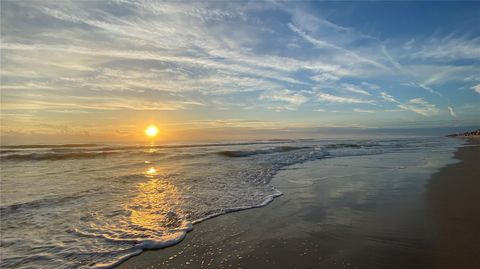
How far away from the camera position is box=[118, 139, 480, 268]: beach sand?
3.89 meters

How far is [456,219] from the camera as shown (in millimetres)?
5309

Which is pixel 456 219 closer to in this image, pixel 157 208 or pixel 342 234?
pixel 342 234

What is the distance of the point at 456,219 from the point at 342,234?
2334 millimetres

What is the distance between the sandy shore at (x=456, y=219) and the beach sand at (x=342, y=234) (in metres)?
0.01

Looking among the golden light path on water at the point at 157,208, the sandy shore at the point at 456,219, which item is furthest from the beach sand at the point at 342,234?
the golden light path on water at the point at 157,208

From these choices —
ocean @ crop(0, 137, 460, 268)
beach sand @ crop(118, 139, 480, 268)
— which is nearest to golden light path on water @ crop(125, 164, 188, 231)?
ocean @ crop(0, 137, 460, 268)

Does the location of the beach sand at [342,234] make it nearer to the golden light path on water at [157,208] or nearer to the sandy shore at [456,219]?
the sandy shore at [456,219]

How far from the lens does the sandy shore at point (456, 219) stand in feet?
12.3

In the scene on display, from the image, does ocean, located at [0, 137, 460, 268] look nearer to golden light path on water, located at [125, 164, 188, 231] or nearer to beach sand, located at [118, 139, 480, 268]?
golden light path on water, located at [125, 164, 188, 231]

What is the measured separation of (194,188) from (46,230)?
4.35 metres

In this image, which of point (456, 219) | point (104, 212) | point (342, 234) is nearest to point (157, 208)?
point (104, 212)

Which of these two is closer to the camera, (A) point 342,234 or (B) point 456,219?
(A) point 342,234

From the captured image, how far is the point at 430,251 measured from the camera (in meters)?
3.98

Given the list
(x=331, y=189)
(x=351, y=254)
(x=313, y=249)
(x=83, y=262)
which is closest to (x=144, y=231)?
(x=83, y=262)
